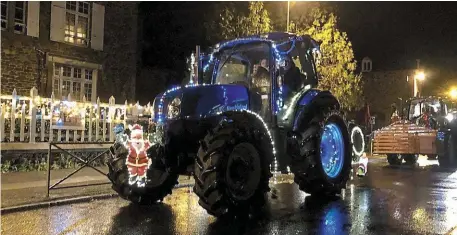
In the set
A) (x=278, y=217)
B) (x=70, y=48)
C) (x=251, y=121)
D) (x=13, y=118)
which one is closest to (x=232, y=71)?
(x=251, y=121)

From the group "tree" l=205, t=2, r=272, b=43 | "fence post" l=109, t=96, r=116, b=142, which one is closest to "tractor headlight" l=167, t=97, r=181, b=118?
"fence post" l=109, t=96, r=116, b=142

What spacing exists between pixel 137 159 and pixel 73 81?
1297 centimetres

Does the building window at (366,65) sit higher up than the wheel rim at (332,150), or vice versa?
the building window at (366,65)

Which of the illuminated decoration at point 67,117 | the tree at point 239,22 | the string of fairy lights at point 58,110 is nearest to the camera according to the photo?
the string of fairy lights at point 58,110

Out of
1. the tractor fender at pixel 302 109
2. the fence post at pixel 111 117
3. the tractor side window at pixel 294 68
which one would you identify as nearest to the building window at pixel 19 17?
the fence post at pixel 111 117

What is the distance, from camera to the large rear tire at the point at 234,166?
6.21m

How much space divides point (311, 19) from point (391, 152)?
31.3ft

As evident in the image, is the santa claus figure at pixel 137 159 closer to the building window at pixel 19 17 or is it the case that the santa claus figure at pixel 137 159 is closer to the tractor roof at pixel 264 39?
the tractor roof at pixel 264 39

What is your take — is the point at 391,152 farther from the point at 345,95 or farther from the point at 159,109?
the point at 159,109

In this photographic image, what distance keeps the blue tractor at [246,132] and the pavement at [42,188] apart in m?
1.48

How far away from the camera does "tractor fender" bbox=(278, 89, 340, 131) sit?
8.12 metres

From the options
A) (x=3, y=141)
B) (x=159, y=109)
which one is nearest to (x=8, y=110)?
(x=3, y=141)

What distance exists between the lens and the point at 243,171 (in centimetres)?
688

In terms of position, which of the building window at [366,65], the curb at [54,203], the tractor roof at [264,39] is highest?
the building window at [366,65]
